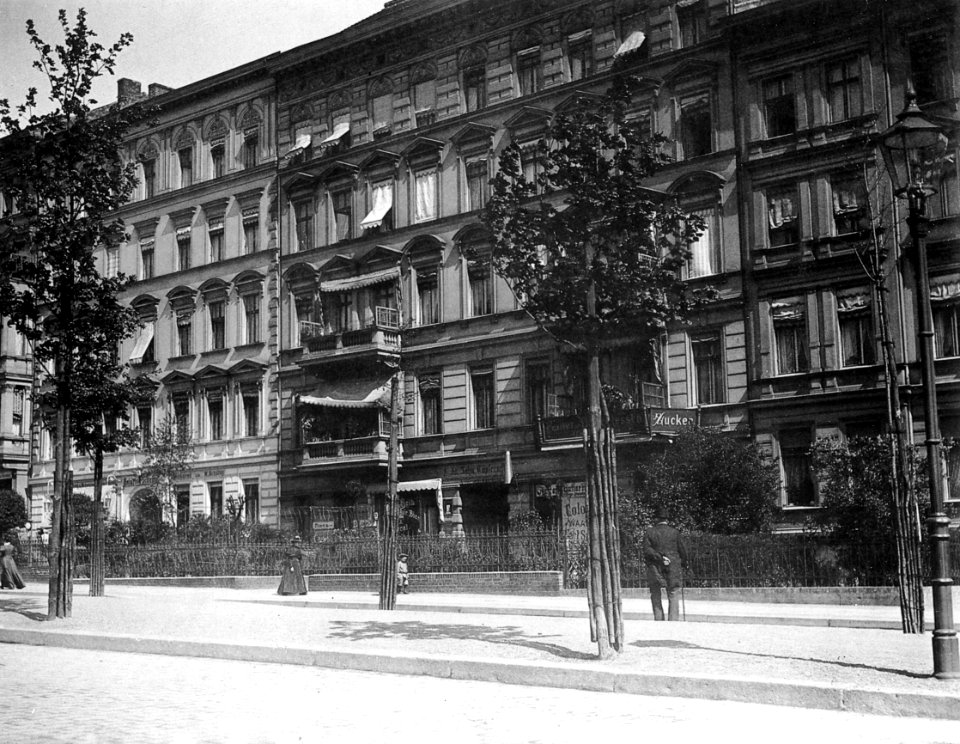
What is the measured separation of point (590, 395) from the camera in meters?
13.3

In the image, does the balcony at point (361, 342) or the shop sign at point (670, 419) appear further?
the balcony at point (361, 342)

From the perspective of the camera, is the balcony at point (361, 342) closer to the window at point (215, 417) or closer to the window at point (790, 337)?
the window at point (215, 417)

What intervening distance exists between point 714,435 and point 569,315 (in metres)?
17.4

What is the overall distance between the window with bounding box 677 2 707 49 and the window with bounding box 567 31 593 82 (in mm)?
3079

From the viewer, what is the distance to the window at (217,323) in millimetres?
47156

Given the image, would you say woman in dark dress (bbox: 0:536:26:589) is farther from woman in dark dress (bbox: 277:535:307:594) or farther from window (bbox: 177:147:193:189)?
window (bbox: 177:147:193:189)

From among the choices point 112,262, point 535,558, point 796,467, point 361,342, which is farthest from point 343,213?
point 535,558

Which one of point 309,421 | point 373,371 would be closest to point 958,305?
point 373,371

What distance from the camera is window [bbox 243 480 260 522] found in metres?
44.7

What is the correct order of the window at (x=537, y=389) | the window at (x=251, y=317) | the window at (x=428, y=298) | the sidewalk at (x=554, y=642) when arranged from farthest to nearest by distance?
the window at (x=251, y=317) < the window at (x=428, y=298) < the window at (x=537, y=389) < the sidewalk at (x=554, y=642)

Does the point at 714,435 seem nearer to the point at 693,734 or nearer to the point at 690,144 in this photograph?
the point at 690,144

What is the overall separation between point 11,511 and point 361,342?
59.6 feet

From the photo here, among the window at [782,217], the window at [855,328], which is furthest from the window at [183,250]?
the window at [855,328]

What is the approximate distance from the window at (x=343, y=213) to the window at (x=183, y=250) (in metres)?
8.10
